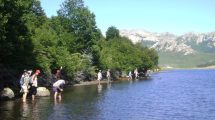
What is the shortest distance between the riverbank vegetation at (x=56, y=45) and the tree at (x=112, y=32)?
67.9 ft

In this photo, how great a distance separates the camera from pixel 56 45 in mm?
82312

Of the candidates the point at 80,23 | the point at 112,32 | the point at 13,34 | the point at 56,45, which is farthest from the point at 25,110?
the point at 112,32

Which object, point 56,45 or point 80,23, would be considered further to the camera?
point 80,23

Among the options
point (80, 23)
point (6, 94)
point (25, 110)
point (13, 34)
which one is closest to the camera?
point (25, 110)

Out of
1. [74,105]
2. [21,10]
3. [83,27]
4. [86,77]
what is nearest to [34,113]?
[74,105]

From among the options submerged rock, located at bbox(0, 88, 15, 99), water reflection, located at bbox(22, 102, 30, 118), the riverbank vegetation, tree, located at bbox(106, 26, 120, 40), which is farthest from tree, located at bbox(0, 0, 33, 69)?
tree, located at bbox(106, 26, 120, 40)

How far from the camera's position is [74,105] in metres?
39.7

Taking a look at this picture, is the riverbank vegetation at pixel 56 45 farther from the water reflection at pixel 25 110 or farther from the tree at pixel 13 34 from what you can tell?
the water reflection at pixel 25 110

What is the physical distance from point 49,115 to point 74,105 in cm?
806

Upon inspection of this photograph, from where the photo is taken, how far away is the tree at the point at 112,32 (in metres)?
172

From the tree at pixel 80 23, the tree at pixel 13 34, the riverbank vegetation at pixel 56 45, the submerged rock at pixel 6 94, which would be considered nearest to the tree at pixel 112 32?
the riverbank vegetation at pixel 56 45

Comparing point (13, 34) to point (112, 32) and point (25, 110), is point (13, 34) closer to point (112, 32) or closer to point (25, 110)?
point (25, 110)

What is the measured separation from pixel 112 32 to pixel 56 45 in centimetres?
9164

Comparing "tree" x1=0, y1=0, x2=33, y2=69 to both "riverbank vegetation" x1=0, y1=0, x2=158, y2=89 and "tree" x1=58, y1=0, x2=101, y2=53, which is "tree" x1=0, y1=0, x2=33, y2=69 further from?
"tree" x1=58, y1=0, x2=101, y2=53
